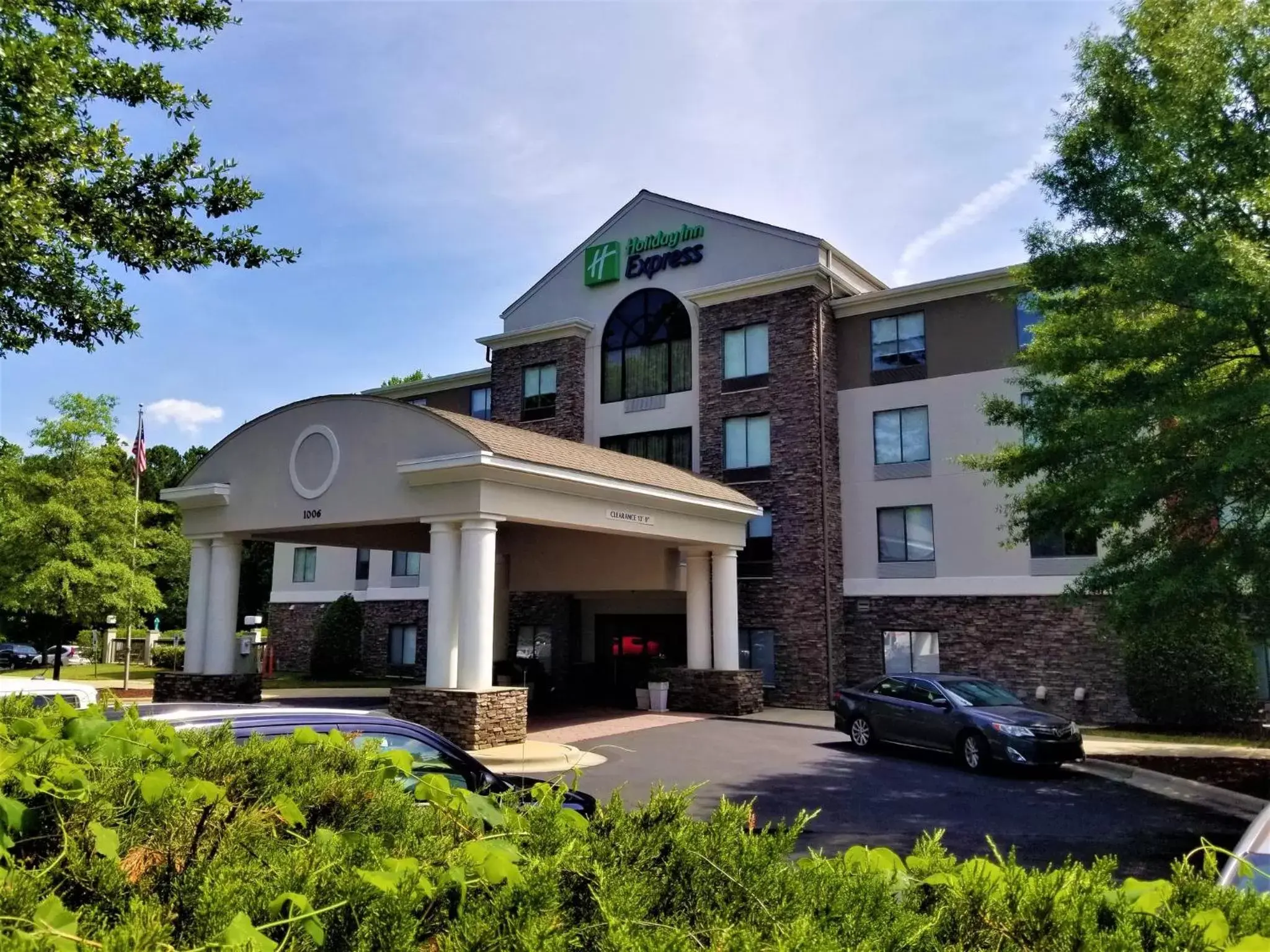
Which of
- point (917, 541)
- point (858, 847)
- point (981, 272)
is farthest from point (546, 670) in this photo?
point (858, 847)

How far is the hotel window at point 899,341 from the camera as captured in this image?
2738 cm

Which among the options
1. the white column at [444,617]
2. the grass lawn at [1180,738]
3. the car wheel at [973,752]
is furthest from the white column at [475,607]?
the grass lawn at [1180,738]

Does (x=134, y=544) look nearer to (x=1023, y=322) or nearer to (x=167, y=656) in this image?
(x=167, y=656)

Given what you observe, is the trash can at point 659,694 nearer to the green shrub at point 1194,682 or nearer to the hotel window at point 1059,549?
the hotel window at point 1059,549

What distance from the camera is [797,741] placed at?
19766 mm

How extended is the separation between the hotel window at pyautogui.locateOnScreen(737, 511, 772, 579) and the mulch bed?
37.4 feet

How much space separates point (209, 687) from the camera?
72.6 ft

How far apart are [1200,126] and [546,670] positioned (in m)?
24.1

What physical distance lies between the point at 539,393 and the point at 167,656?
22697mm

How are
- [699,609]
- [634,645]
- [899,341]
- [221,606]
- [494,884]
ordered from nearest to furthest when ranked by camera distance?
[494,884] < [221,606] < [699,609] < [899,341] < [634,645]

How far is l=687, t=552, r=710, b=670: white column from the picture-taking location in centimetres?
2480

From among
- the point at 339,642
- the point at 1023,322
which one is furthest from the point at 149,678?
the point at 1023,322

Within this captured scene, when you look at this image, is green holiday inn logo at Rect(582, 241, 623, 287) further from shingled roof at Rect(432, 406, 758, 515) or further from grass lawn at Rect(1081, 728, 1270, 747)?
grass lawn at Rect(1081, 728, 1270, 747)

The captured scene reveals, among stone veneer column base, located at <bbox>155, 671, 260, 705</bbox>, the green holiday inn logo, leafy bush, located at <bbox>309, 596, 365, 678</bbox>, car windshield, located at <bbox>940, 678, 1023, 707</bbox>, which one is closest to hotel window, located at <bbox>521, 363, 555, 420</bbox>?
the green holiday inn logo
